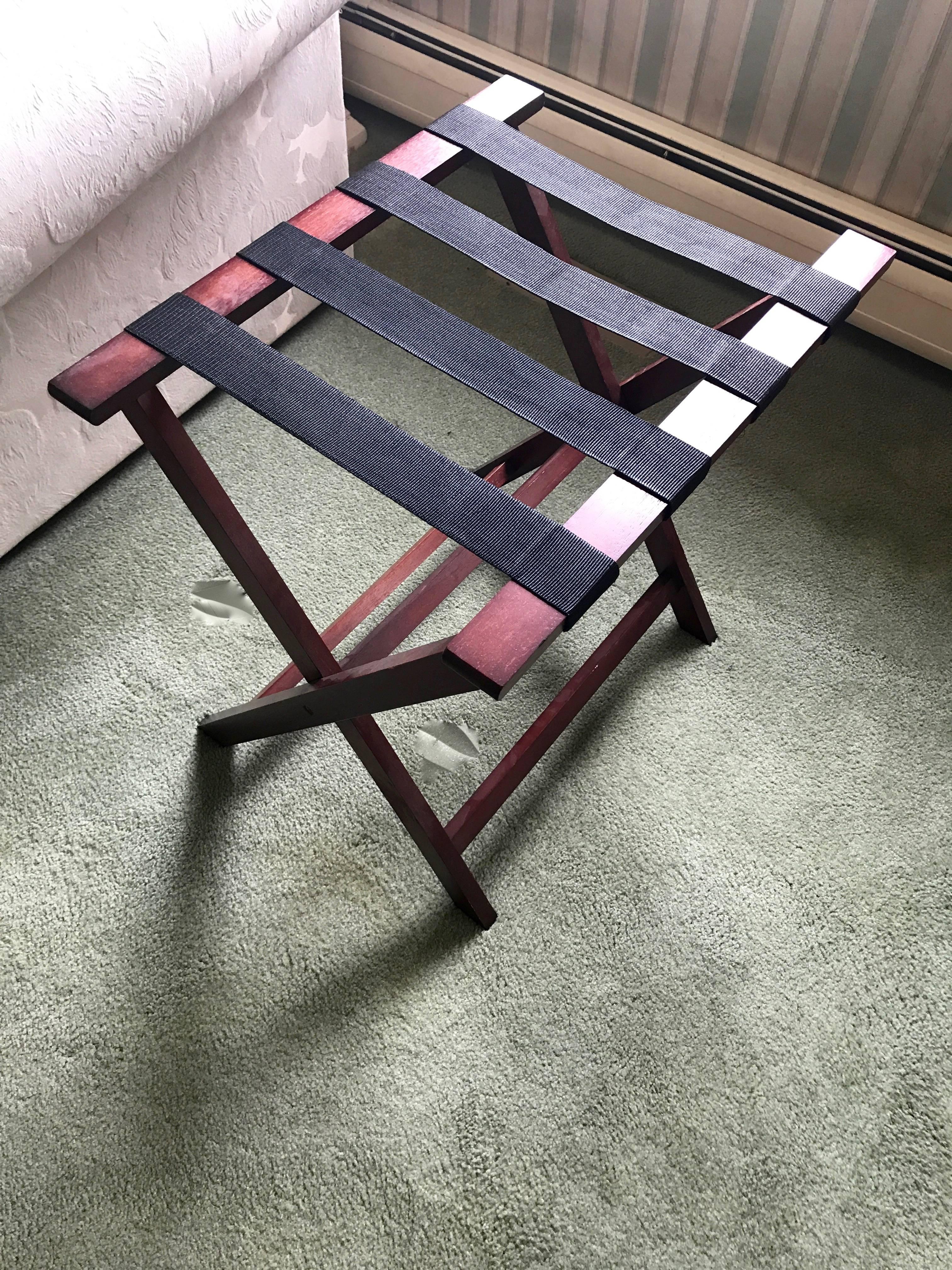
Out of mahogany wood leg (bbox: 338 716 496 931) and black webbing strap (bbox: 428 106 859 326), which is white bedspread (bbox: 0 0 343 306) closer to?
black webbing strap (bbox: 428 106 859 326)

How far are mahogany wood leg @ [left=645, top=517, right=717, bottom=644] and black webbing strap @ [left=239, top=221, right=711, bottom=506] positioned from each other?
29 cm

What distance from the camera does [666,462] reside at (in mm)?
844

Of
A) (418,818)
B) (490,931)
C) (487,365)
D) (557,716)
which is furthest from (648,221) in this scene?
(490,931)

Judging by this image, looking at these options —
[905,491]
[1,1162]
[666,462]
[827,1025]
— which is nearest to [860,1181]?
[827,1025]

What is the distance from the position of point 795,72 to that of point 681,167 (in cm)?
23

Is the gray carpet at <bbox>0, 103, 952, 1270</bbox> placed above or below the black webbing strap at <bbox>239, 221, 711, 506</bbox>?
below

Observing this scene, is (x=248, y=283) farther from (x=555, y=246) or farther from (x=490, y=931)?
(x=490, y=931)

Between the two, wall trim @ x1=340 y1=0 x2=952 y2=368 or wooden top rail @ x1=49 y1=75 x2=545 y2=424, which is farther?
wall trim @ x1=340 y1=0 x2=952 y2=368

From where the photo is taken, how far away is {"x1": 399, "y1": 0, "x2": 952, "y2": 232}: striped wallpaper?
57.6 inches

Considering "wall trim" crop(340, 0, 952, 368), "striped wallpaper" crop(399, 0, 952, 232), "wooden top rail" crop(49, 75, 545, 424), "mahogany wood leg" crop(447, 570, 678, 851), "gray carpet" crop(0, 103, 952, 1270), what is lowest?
"gray carpet" crop(0, 103, 952, 1270)

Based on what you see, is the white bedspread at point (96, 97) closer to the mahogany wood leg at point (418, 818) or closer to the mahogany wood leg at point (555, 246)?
the mahogany wood leg at point (555, 246)

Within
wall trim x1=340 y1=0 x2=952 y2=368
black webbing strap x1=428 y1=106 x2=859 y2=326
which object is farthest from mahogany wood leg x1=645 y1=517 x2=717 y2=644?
wall trim x1=340 y1=0 x2=952 y2=368

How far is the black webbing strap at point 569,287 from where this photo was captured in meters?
0.91

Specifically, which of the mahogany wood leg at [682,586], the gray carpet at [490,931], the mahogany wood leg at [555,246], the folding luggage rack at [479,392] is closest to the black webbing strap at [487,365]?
the folding luggage rack at [479,392]
